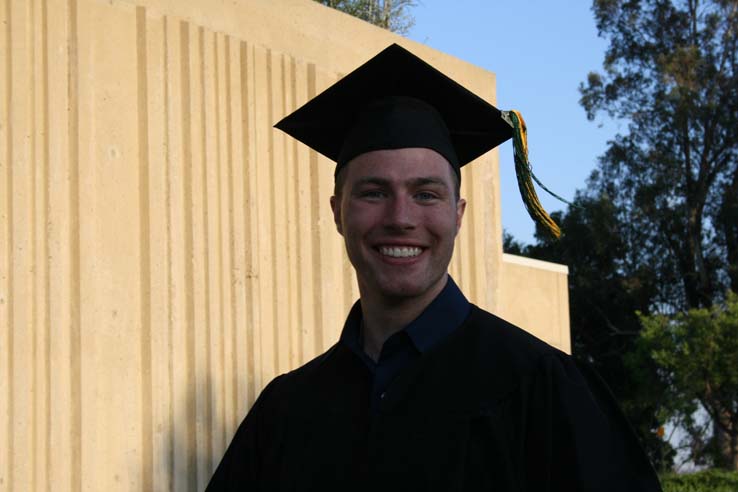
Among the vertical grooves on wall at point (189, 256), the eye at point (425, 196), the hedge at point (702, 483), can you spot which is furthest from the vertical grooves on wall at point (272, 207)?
the hedge at point (702, 483)

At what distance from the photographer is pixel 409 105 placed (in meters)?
2.93

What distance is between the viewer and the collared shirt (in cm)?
257

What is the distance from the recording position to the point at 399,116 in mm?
2840

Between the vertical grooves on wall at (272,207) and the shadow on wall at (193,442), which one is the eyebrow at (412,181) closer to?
the shadow on wall at (193,442)

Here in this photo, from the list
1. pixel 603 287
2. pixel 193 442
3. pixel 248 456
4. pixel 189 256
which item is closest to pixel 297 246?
pixel 189 256

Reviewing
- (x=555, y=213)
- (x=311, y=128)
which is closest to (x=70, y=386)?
(x=311, y=128)

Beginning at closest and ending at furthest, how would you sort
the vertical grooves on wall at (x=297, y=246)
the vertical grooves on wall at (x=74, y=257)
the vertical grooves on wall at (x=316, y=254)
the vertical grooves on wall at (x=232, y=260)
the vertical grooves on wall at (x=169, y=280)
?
the vertical grooves on wall at (x=74, y=257), the vertical grooves on wall at (x=169, y=280), the vertical grooves on wall at (x=232, y=260), the vertical grooves on wall at (x=297, y=246), the vertical grooves on wall at (x=316, y=254)

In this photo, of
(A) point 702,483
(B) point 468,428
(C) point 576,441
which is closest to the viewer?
(C) point 576,441

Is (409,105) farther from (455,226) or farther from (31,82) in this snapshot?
(31,82)

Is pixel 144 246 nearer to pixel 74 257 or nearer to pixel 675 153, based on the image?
pixel 74 257

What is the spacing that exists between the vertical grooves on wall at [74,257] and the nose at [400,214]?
3.69m

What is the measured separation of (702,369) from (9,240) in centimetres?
1932

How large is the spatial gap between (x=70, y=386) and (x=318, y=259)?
2.08 metres

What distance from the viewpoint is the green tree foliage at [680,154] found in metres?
29.1
